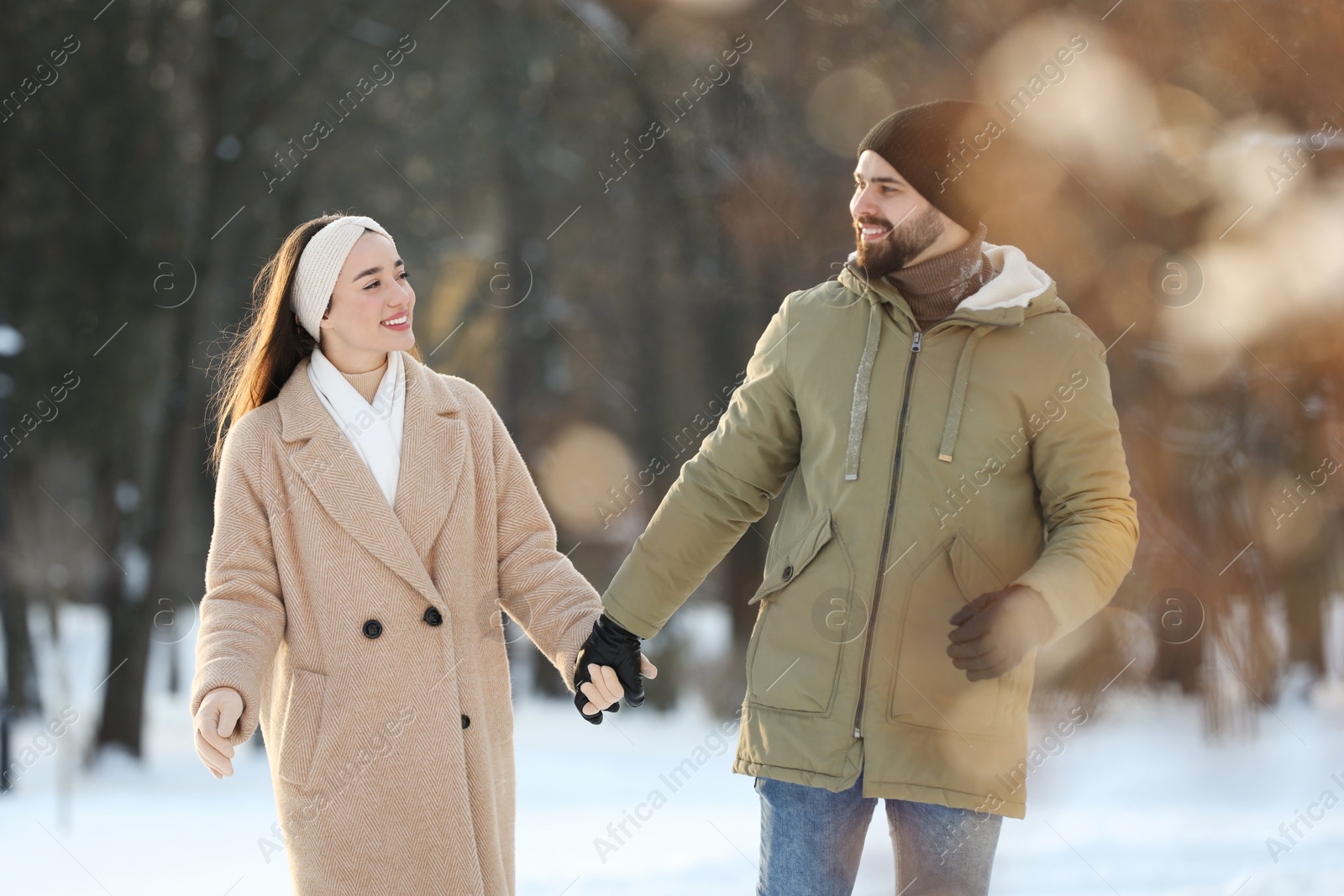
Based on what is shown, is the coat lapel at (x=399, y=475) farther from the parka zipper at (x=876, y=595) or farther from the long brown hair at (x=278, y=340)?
the parka zipper at (x=876, y=595)

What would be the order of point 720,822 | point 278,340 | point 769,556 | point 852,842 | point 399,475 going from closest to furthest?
point 852,842 → point 769,556 → point 399,475 → point 278,340 → point 720,822

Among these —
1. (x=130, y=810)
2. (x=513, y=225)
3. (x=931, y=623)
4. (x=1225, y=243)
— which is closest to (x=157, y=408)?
(x=513, y=225)

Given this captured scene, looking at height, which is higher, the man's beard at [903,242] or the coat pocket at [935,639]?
the man's beard at [903,242]

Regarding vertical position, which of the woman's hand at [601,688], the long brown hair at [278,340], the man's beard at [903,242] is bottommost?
the woman's hand at [601,688]

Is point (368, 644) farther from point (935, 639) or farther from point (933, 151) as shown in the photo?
point (933, 151)

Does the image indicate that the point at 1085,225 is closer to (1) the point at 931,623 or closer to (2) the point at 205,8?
(1) the point at 931,623

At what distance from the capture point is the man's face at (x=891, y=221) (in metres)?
2.75

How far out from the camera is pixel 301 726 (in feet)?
9.59

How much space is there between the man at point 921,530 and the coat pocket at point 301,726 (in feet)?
3.03

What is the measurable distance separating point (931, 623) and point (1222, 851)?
3919 mm

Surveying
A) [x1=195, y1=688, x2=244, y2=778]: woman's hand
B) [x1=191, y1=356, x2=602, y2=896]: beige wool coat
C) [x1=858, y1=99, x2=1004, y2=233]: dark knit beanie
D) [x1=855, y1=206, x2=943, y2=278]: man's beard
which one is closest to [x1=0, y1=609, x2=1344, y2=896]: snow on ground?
[x1=191, y1=356, x2=602, y2=896]: beige wool coat

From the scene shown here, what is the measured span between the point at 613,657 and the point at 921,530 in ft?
2.42

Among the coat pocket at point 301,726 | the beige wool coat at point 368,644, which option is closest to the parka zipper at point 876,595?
the beige wool coat at point 368,644

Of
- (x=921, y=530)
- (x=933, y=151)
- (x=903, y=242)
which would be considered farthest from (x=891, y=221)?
(x=921, y=530)
